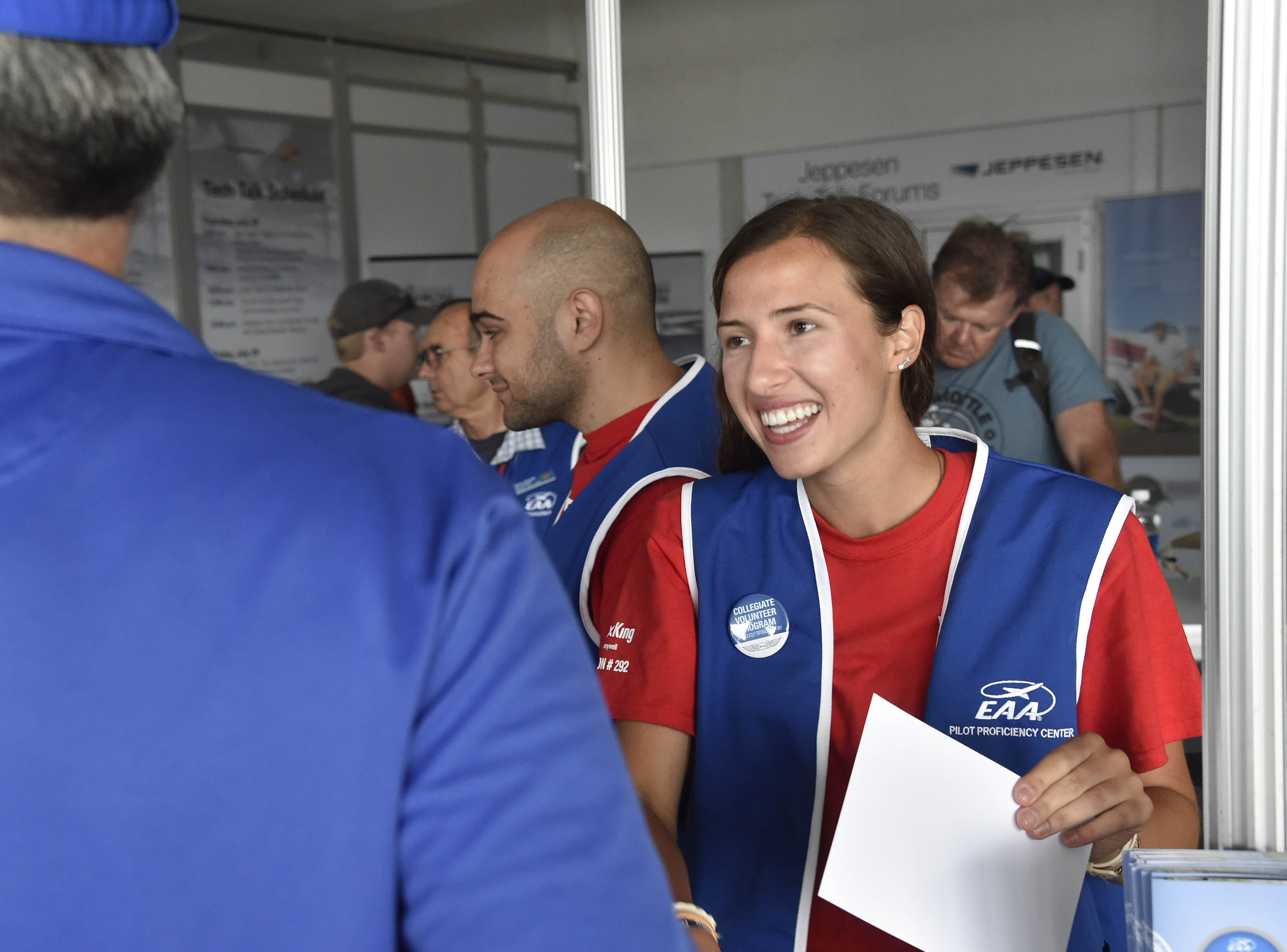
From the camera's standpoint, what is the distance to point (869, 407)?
59.1 inches

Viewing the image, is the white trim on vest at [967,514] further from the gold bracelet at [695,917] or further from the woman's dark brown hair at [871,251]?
the gold bracelet at [695,917]

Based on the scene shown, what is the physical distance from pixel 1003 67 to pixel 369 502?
266 inches

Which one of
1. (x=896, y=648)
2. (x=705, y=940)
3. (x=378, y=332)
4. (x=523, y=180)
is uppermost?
(x=523, y=180)

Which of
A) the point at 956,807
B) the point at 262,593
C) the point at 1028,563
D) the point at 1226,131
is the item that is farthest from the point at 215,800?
the point at 1028,563

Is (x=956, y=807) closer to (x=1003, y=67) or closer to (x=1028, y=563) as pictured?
(x=1028, y=563)

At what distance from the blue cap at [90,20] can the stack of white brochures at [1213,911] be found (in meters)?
0.81

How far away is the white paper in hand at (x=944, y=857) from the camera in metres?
1.03

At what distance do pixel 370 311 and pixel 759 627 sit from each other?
3657 mm

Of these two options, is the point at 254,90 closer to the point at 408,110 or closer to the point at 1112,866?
the point at 408,110

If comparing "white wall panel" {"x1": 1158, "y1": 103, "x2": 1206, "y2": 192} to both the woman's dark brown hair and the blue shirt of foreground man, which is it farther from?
the blue shirt of foreground man

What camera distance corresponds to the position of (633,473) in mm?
1870

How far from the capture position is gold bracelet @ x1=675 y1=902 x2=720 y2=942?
3.67 feet

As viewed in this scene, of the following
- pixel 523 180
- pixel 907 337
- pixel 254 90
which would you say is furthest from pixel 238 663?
pixel 523 180

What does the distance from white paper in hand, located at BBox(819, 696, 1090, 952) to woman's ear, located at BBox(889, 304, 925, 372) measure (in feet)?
2.05
